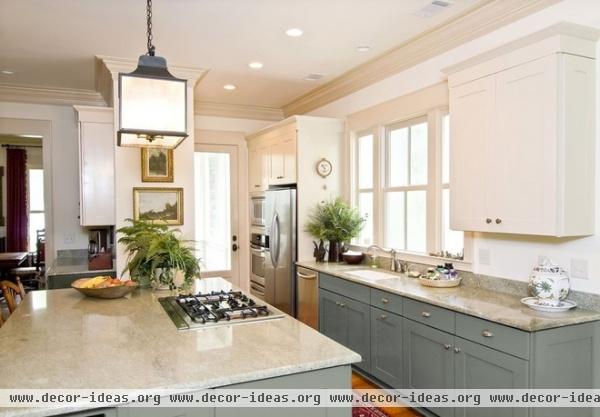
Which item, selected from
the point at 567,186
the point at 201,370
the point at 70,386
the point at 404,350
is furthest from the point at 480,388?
the point at 70,386

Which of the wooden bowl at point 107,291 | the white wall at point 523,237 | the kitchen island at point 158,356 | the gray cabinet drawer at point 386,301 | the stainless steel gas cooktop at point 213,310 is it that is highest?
the white wall at point 523,237

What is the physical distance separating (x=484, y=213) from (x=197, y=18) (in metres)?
2.37

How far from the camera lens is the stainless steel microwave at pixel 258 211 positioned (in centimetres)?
525

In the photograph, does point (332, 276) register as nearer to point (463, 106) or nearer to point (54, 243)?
point (463, 106)

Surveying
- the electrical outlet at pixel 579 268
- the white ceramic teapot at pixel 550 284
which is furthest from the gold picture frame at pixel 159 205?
the electrical outlet at pixel 579 268

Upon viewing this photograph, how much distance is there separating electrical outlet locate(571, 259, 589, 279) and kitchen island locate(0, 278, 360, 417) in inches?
62.6

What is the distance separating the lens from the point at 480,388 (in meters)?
2.45

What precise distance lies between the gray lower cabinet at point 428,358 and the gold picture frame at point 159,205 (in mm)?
2399

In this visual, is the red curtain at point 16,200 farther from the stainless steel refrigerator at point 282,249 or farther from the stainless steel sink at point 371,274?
the stainless steel sink at point 371,274

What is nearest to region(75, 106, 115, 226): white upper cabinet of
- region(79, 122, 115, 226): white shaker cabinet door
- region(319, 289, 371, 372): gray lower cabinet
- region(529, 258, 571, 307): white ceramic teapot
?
region(79, 122, 115, 226): white shaker cabinet door

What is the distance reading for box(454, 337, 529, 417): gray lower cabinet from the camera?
2230 millimetres

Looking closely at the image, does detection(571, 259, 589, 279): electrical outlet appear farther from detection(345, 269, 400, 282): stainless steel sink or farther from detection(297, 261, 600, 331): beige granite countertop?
detection(345, 269, 400, 282): stainless steel sink

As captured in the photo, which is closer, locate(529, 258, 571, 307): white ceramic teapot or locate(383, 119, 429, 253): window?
locate(529, 258, 571, 307): white ceramic teapot

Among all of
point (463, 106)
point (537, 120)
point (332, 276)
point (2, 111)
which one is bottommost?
point (332, 276)
